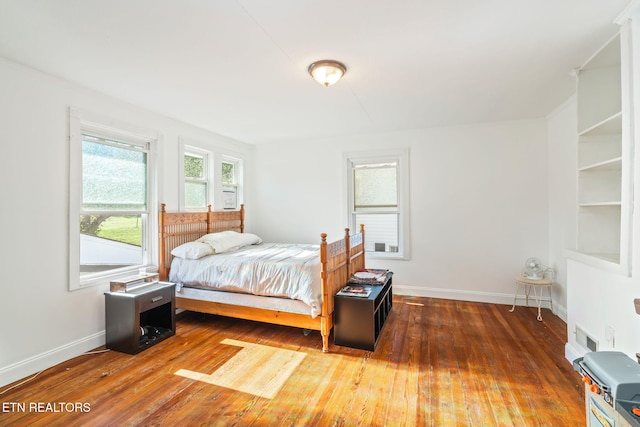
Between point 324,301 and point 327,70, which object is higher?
point 327,70

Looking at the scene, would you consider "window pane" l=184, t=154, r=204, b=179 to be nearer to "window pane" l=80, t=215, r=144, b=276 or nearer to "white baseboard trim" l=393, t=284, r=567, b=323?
"window pane" l=80, t=215, r=144, b=276

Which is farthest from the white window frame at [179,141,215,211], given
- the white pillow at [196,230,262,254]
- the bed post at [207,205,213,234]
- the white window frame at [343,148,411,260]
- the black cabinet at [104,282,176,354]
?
the white window frame at [343,148,411,260]

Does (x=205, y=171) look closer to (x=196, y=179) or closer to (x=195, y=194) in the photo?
(x=196, y=179)

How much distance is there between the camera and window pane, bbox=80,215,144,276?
2930 millimetres

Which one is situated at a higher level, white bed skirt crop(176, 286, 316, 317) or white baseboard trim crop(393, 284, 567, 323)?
white bed skirt crop(176, 286, 316, 317)

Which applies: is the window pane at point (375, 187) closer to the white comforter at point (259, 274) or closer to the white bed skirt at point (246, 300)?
the white comforter at point (259, 274)

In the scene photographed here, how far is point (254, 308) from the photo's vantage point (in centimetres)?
315

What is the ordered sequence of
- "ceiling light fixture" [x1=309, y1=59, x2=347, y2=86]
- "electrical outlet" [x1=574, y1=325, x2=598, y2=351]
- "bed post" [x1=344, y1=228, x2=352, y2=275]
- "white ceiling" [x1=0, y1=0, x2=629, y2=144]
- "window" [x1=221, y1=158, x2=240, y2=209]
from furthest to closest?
"window" [x1=221, y1=158, x2=240, y2=209], "bed post" [x1=344, y1=228, x2=352, y2=275], "ceiling light fixture" [x1=309, y1=59, x2=347, y2=86], "electrical outlet" [x1=574, y1=325, x2=598, y2=351], "white ceiling" [x1=0, y1=0, x2=629, y2=144]

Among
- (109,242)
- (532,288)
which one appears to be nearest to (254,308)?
(109,242)

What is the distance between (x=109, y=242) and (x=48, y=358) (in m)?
1.13

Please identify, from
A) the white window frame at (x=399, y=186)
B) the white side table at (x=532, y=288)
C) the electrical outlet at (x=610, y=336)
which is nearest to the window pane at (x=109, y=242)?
the white window frame at (x=399, y=186)

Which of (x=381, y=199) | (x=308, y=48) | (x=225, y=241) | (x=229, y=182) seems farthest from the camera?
(x=229, y=182)

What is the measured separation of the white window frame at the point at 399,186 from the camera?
450 centimetres

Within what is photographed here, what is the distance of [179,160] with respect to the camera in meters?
3.88
